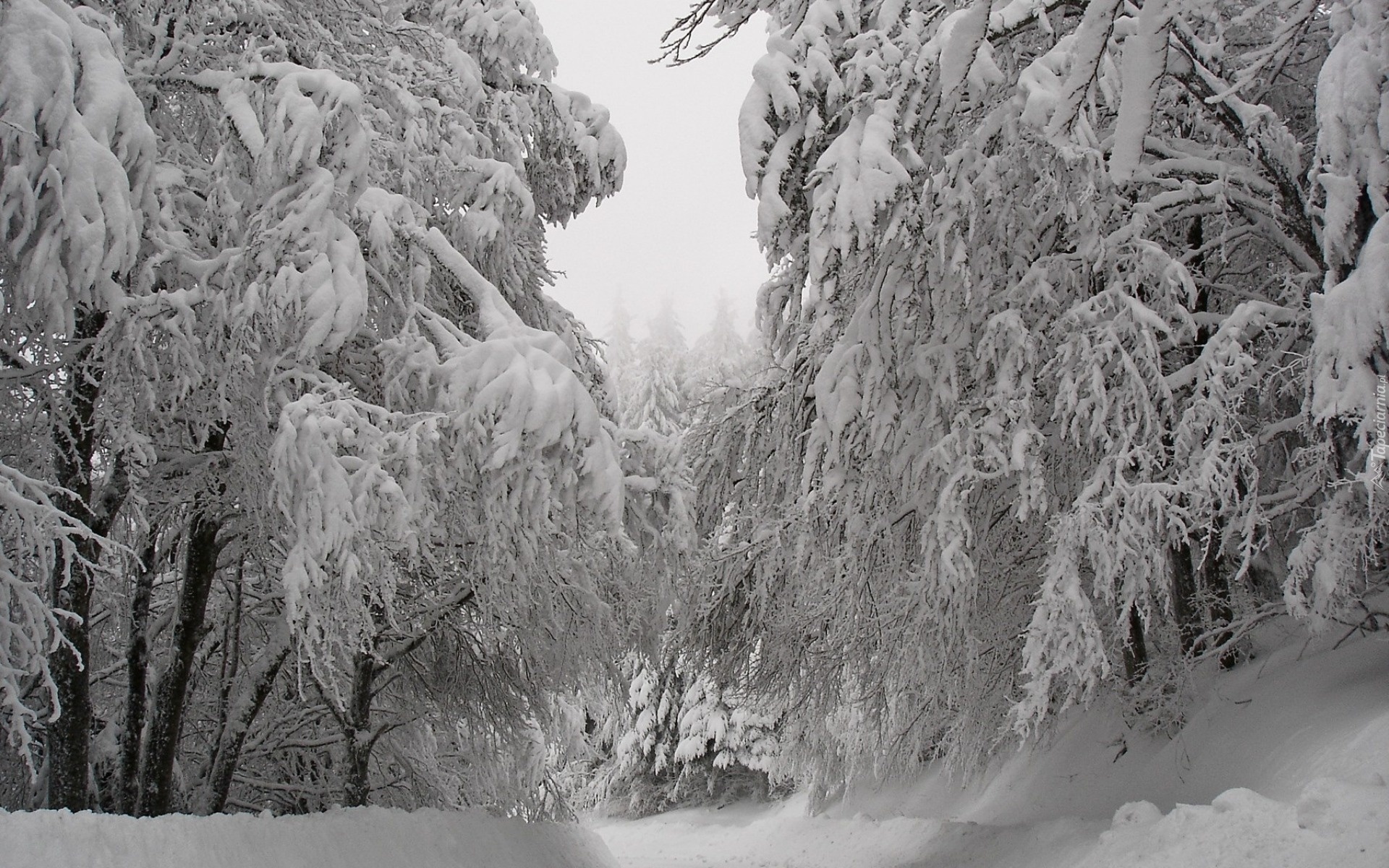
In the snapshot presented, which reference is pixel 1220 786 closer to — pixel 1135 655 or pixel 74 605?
pixel 1135 655

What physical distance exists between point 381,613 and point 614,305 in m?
48.8

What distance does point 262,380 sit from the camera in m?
5.39

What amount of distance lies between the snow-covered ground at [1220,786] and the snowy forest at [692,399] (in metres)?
0.40

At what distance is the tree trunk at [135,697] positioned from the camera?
639 cm

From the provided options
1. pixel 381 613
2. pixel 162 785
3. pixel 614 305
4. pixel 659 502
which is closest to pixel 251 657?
pixel 381 613

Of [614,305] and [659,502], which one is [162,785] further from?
[614,305]

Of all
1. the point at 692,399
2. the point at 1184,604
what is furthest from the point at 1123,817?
the point at 692,399

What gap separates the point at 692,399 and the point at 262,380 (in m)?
4.35

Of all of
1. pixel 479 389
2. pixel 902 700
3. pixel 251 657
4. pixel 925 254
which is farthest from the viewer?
pixel 251 657

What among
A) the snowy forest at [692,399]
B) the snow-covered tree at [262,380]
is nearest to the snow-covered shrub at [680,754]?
the snowy forest at [692,399]

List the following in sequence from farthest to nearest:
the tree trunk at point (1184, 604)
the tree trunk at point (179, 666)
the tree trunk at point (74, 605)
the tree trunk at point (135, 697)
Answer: the tree trunk at point (1184, 604) < the tree trunk at point (135, 697) < the tree trunk at point (179, 666) < the tree trunk at point (74, 605)

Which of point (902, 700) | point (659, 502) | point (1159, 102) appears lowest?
point (902, 700)

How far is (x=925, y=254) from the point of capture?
5863 millimetres

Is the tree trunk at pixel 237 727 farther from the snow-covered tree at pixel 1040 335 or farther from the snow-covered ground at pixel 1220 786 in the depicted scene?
the snow-covered ground at pixel 1220 786
